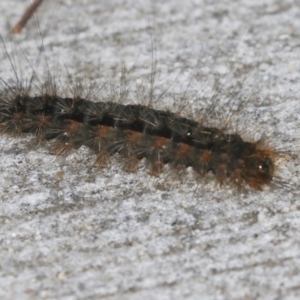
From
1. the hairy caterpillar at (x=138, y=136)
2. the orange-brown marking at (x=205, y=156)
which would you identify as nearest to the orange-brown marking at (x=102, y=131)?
the hairy caterpillar at (x=138, y=136)

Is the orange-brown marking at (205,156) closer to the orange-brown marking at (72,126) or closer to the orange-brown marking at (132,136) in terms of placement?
the orange-brown marking at (132,136)

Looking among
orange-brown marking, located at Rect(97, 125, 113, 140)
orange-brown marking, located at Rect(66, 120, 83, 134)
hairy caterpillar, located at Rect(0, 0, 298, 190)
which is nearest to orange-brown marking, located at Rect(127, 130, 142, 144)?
hairy caterpillar, located at Rect(0, 0, 298, 190)

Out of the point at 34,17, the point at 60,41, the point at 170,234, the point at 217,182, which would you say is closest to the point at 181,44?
the point at 60,41

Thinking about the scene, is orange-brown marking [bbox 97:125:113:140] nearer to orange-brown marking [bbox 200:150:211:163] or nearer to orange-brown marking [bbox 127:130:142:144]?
orange-brown marking [bbox 127:130:142:144]

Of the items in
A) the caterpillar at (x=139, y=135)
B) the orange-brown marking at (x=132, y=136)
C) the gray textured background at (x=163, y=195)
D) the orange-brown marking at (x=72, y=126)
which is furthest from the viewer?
the orange-brown marking at (x=72, y=126)

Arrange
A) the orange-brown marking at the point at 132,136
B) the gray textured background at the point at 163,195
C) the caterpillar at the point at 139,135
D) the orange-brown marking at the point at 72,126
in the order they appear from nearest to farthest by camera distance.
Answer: the gray textured background at the point at 163,195 < the caterpillar at the point at 139,135 < the orange-brown marking at the point at 132,136 < the orange-brown marking at the point at 72,126

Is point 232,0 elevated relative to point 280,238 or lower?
elevated

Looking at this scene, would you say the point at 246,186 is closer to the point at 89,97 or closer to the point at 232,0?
the point at 89,97

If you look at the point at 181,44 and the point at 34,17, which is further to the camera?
the point at 34,17

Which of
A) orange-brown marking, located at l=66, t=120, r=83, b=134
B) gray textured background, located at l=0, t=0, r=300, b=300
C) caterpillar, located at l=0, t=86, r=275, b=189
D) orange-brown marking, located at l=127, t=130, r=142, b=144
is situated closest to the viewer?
gray textured background, located at l=0, t=0, r=300, b=300
